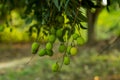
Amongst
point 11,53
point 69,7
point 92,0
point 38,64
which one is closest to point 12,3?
point 92,0

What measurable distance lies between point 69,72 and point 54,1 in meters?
5.99

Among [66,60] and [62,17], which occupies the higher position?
[62,17]

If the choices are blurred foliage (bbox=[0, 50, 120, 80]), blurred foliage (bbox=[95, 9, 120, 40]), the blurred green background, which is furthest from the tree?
blurred foliage (bbox=[0, 50, 120, 80])

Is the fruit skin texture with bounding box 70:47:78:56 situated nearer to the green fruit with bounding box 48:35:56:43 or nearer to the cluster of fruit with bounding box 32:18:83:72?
the cluster of fruit with bounding box 32:18:83:72

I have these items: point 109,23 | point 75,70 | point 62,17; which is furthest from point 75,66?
point 62,17

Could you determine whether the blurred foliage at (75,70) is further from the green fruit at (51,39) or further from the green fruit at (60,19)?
the green fruit at (51,39)

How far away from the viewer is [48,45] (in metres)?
2.19

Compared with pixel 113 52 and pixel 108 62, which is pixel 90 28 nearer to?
pixel 113 52

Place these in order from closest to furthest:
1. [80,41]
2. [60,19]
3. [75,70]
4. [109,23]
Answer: [80,41] → [60,19] → [75,70] → [109,23]

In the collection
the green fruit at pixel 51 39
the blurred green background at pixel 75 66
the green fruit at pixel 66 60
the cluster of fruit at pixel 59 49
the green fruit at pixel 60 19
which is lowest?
the blurred green background at pixel 75 66

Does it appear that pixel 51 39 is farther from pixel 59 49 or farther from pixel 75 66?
pixel 75 66

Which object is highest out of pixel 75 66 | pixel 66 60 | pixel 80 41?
A: pixel 80 41

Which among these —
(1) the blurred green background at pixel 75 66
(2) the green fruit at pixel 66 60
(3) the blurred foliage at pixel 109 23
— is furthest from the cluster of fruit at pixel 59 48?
(1) the blurred green background at pixel 75 66

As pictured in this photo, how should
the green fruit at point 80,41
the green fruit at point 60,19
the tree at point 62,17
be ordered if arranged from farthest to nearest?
the green fruit at point 60,19
the tree at point 62,17
the green fruit at point 80,41
